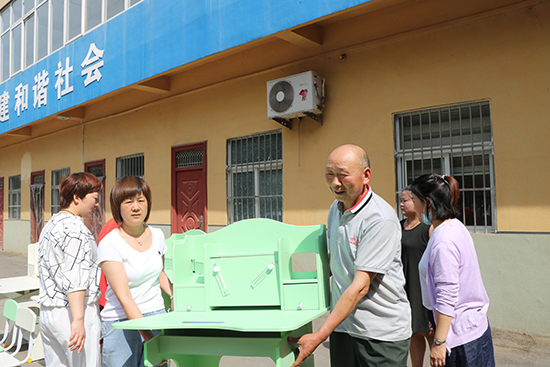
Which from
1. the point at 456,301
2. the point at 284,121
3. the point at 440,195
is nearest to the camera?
the point at 456,301

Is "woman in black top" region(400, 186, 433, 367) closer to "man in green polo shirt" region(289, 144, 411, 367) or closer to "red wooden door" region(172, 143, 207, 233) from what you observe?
"man in green polo shirt" region(289, 144, 411, 367)

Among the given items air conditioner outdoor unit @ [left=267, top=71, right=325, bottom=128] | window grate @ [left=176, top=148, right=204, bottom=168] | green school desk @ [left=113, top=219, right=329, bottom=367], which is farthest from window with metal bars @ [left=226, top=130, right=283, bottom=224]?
green school desk @ [left=113, top=219, right=329, bottom=367]

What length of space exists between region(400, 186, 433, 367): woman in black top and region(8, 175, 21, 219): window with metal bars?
45.7 ft

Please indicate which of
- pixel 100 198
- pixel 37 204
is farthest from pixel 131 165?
pixel 37 204

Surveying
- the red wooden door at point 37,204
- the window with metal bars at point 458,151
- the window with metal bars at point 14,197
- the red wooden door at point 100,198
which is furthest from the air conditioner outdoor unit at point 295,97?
the window with metal bars at point 14,197

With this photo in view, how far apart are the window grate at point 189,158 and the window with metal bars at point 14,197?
335 inches

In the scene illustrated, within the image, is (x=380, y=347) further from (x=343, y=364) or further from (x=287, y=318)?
(x=287, y=318)

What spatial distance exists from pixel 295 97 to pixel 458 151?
7.46ft

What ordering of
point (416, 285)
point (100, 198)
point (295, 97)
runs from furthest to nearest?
point (100, 198) → point (295, 97) → point (416, 285)

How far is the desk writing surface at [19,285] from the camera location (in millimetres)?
4680

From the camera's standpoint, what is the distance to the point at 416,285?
329 cm

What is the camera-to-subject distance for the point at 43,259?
2363 millimetres

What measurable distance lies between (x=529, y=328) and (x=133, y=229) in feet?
13.6

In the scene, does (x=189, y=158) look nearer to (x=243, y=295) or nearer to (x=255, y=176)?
(x=255, y=176)
